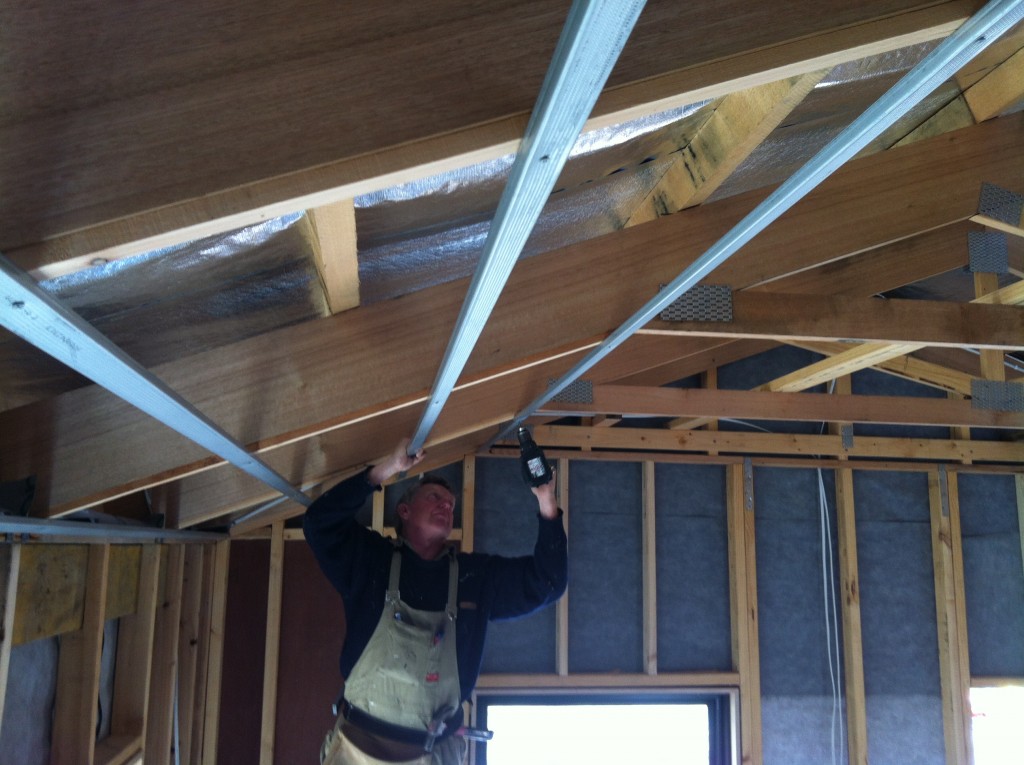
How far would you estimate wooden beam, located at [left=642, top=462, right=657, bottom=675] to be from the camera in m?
4.73

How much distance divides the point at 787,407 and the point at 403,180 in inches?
129

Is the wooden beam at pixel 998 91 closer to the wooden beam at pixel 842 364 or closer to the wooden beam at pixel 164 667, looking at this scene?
the wooden beam at pixel 842 364

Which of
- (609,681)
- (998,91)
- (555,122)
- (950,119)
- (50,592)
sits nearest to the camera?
(555,122)

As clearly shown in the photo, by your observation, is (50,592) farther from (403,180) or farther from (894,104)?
(894,104)

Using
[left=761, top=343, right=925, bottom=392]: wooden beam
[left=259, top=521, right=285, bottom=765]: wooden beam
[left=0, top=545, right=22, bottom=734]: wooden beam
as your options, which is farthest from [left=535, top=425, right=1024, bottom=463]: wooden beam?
[left=0, top=545, right=22, bottom=734]: wooden beam

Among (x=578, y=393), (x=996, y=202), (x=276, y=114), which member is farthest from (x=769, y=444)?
(x=276, y=114)

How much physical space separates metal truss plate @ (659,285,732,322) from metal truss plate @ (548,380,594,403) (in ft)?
3.65

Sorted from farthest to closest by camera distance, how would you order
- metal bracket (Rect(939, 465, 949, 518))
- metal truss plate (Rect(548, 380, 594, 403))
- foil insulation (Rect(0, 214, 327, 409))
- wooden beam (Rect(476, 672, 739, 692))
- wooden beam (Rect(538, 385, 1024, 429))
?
metal bracket (Rect(939, 465, 949, 518))
wooden beam (Rect(476, 672, 739, 692))
wooden beam (Rect(538, 385, 1024, 429))
metal truss plate (Rect(548, 380, 594, 403))
foil insulation (Rect(0, 214, 327, 409))

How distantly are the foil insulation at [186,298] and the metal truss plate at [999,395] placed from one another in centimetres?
231

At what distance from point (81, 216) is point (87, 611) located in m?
1.53

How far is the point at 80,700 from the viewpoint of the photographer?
1.97 meters

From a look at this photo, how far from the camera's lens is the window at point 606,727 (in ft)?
15.2

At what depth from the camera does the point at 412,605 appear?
2.42 metres

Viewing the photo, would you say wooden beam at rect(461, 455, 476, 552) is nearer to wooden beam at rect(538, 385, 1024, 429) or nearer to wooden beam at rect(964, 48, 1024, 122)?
wooden beam at rect(538, 385, 1024, 429)
